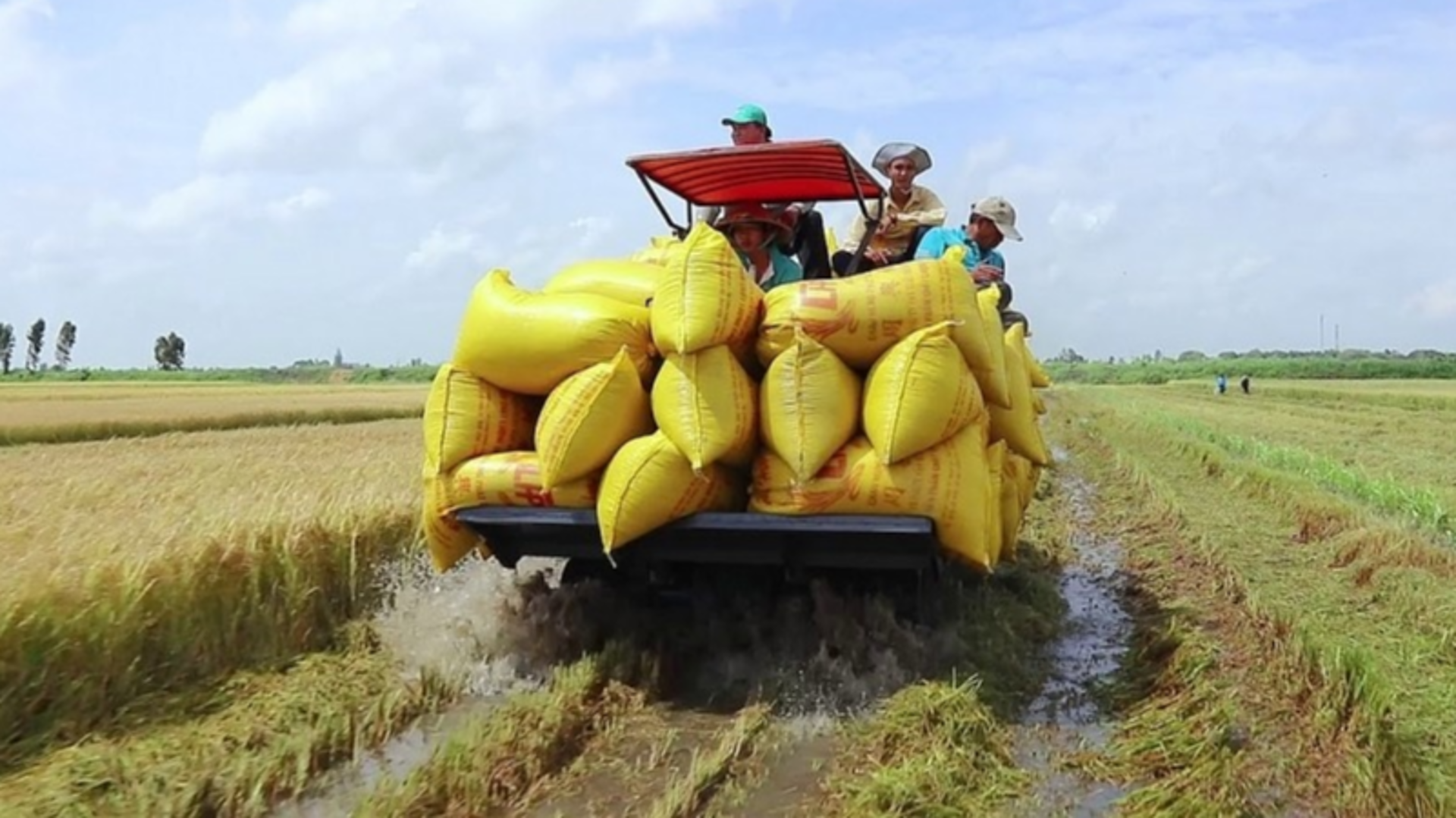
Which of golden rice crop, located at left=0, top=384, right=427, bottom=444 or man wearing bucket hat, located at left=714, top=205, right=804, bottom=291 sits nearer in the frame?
man wearing bucket hat, located at left=714, top=205, right=804, bottom=291

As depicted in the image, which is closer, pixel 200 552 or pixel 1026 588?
pixel 200 552

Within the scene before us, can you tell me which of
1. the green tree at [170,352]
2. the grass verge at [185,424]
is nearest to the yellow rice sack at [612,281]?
the grass verge at [185,424]

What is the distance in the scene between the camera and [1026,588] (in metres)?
7.00

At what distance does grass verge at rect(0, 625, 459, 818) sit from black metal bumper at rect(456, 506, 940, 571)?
72 centimetres

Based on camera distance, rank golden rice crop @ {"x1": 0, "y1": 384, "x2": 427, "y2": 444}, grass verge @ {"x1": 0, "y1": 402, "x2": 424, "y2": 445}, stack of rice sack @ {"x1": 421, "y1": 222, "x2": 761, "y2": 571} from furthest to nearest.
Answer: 1. golden rice crop @ {"x1": 0, "y1": 384, "x2": 427, "y2": 444}
2. grass verge @ {"x1": 0, "y1": 402, "x2": 424, "y2": 445}
3. stack of rice sack @ {"x1": 421, "y1": 222, "x2": 761, "y2": 571}

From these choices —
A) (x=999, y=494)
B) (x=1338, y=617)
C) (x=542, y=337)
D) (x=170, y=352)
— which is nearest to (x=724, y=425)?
(x=542, y=337)

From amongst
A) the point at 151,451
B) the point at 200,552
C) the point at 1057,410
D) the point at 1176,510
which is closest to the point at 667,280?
the point at 200,552

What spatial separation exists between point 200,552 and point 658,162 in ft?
8.58

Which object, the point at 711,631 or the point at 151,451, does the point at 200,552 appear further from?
the point at 151,451

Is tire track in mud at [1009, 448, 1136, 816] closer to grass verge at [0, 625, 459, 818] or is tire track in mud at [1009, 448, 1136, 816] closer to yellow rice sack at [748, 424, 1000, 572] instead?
yellow rice sack at [748, 424, 1000, 572]

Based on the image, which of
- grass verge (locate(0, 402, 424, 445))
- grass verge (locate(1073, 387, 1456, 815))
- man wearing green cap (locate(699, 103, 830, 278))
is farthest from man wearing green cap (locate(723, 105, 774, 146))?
grass verge (locate(0, 402, 424, 445))

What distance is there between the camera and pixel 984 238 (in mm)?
6629

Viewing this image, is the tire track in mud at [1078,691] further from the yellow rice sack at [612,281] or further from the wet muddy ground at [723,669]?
the yellow rice sack at [612,281]

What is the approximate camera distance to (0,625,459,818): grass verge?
11.9ft
